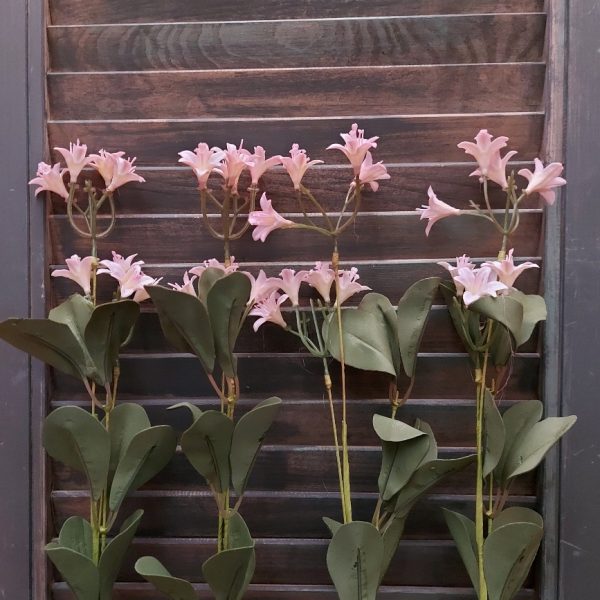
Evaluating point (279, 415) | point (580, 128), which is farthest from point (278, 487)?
point (580, 128)

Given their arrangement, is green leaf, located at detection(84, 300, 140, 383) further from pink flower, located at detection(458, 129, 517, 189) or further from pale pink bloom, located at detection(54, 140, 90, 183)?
pink flower, located at detection(458, 129, 517, 189)

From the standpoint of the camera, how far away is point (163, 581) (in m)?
0.74

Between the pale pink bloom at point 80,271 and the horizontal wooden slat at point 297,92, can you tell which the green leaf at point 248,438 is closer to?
the pale pink bloom at point 80,271

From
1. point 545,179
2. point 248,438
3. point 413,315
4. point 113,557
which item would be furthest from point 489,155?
point 113,557

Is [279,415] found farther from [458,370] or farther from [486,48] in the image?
[486,48]

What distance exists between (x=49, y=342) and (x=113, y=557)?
0.26 meters

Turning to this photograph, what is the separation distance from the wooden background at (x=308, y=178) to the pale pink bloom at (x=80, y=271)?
0.20ft

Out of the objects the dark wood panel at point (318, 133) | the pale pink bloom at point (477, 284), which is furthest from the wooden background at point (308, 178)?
the pale pink bloom at point (477, 284)

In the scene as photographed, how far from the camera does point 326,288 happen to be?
808 millimetres

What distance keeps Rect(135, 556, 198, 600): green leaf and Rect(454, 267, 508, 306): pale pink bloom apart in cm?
44

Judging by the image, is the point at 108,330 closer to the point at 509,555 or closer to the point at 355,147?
the point at 355,147

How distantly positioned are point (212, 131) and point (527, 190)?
1.32ft

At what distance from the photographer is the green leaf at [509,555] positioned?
732 mm

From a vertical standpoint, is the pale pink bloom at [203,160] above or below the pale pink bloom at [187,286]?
above
